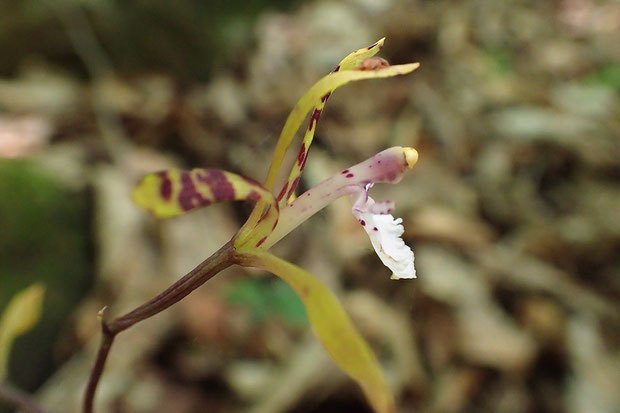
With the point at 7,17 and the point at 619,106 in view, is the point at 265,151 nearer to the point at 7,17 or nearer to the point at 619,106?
the point at 7,17

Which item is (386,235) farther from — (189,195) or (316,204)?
(189,195)

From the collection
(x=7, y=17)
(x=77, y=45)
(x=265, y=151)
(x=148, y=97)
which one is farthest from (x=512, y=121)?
(x=7, y=17)

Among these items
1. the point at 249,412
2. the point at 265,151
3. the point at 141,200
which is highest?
the point at 141,200

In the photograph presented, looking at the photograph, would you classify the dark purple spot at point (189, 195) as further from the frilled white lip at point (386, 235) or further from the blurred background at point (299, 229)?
the blurred background at point (299, 229)

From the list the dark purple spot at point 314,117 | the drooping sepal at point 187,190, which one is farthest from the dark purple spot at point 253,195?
the dark purple spot at point 314,117

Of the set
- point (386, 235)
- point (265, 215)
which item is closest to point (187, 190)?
point (265, 215)

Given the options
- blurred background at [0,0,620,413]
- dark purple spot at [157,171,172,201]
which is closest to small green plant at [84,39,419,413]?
dark purple spot at [157,171,172,201]
